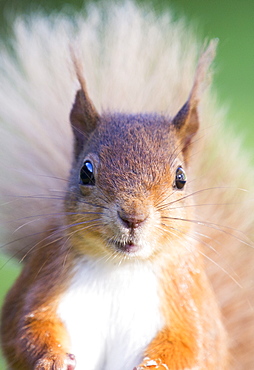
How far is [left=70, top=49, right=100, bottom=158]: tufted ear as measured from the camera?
1.28 meters

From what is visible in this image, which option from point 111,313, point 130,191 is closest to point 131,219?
point 130,191

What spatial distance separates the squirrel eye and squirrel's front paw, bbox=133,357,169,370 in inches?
12.2

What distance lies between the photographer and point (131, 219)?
1092mm

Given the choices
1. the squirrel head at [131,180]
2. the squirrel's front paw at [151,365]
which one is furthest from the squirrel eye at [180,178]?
the squirrel's front paw at [151,365]

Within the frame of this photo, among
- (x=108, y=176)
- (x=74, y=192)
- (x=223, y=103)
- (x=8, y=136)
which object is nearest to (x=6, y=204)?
(x=8, y=136)

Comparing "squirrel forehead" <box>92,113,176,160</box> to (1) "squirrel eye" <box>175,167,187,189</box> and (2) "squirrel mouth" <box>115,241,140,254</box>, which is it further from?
(2) "squirrel mouth" <box>115,241,140,254</box>

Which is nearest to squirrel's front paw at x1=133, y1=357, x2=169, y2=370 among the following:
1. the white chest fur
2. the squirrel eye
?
the white chest fur

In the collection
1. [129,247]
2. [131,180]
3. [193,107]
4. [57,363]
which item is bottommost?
[57,363]

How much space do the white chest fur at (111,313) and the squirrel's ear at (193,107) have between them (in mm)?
258

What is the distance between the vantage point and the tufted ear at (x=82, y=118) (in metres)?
1.28

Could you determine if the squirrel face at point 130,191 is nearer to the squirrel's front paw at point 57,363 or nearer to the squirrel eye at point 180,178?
the squirrel eye at point 180,178

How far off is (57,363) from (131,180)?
0.34 m

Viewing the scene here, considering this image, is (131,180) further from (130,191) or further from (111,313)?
(111,313)

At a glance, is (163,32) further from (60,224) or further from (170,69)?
(60,224)
